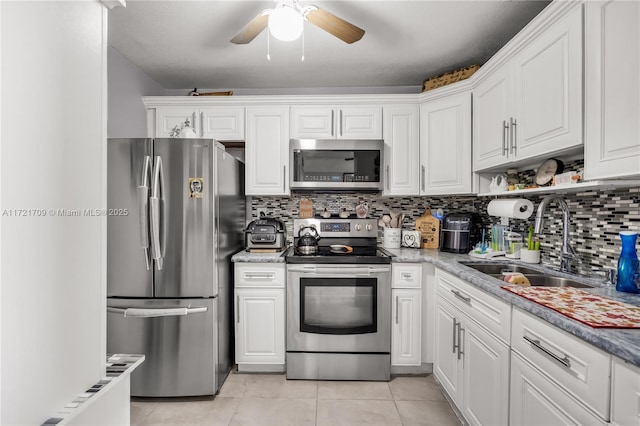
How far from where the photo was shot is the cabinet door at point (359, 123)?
2729 millimetres

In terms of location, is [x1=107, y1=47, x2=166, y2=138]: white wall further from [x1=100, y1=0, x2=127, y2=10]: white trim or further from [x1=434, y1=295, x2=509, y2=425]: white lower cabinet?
[x1=434, y1=295, x2=509, y2=425]: white lower cabinet

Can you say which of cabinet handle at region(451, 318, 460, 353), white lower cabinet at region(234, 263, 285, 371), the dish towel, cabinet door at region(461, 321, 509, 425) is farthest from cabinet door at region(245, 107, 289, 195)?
the dish towel

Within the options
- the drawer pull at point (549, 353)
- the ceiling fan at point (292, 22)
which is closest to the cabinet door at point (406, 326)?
the drawer pull at point (549, 353)

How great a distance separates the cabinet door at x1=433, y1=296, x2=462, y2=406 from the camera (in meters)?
1.89

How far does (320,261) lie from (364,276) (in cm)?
35

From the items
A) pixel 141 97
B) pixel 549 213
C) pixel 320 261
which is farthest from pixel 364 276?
pixel 141 97

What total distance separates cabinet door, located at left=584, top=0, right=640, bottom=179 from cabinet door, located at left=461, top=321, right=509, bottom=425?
2.87 feet

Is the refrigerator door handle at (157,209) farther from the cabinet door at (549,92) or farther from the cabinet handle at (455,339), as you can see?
the cabinet door at (549,92)

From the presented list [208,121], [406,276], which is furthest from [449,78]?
[208,121]

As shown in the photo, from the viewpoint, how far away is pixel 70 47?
640 mm

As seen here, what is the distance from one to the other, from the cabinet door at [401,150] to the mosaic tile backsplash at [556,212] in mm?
303

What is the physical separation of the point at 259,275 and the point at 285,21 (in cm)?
167

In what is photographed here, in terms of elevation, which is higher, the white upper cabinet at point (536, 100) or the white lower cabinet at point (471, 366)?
the white upper cabinet at point (536, 100)

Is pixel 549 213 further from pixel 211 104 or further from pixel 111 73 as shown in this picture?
pixel 111 73
